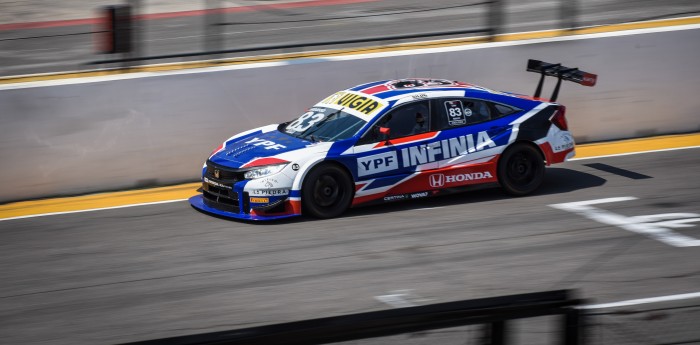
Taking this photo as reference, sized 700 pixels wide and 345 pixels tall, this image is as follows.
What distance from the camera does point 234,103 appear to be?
39.9 feet

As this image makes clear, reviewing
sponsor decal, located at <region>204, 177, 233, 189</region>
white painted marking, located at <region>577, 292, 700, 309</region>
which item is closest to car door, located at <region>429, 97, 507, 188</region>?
sponsor decal, located at <region>204, 177, 233, 189</region>

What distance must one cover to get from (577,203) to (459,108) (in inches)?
70.6

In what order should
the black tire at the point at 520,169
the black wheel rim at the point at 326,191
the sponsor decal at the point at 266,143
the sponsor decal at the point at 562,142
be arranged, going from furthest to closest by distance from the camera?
1. the sponsor decal at the point at 562,142
2. the black tire at the point at 520,169
3. the sponsor decal at the point at 266,143
4. the black wheel rim at the point at 326,191

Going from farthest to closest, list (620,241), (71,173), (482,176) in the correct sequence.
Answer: (71,173) → (482,176) → (620,241)

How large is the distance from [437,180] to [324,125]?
1495 mm

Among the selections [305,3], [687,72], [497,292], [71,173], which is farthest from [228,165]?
[687,72]

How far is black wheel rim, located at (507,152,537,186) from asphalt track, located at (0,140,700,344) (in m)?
0.24

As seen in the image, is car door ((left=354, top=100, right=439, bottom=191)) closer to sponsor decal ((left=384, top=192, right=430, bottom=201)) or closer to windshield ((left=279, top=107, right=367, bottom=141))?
sponsor decal ((left=384, top=192, right=430, bottom=201))

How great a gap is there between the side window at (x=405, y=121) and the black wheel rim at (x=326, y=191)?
0.71m

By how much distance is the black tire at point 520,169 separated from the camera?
1092 cm

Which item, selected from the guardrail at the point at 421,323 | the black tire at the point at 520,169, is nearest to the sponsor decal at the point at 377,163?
the black tire at the point at 520,169

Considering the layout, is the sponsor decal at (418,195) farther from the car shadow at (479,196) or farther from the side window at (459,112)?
the side window at (459,112)

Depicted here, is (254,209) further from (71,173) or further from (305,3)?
(305,3)

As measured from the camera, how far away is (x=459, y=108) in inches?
427
